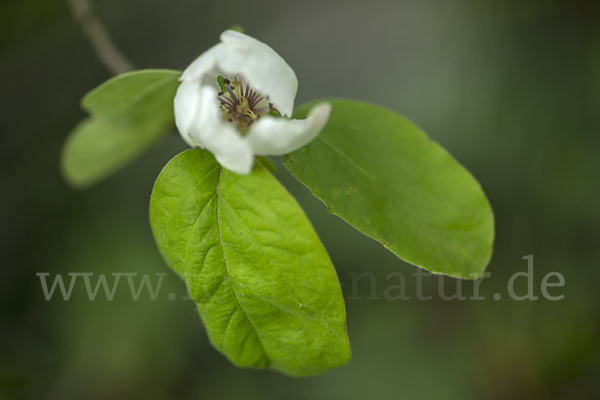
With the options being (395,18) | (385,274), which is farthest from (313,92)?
(385,274)

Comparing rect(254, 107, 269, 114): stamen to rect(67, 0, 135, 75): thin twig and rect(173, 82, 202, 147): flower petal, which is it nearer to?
rect(173, 82, 202, 147): flower petal

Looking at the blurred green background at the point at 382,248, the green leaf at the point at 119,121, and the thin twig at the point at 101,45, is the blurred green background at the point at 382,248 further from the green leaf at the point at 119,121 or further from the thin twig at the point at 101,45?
the thin twig at the point at 101,45

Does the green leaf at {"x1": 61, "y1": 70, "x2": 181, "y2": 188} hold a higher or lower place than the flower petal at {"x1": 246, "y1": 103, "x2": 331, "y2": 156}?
lower

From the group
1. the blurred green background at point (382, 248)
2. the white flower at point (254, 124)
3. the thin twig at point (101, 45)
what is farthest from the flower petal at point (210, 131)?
the blurred green background at point (382, 248)

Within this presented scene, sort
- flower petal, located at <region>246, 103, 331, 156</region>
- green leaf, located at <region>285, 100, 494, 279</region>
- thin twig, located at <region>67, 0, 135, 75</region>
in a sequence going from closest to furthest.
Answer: flower petal, located at <region>246, 103, 331, 156</region> < green leaf, located at <region>285, 100, 494, 279</region> < thin twig, located at <region>67, 0, 135, 75</region>

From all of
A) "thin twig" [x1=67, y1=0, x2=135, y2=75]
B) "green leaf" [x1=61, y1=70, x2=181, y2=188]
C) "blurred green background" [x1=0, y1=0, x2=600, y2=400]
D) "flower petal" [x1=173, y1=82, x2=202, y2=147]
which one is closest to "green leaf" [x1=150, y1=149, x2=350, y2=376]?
"flower petal" [x1=173, y1=82, x2=202, y2=147]

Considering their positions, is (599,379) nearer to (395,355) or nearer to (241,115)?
(395,355)

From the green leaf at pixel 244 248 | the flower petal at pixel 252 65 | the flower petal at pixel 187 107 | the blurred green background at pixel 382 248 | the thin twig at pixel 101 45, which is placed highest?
the flower petal at pixel 252 65
